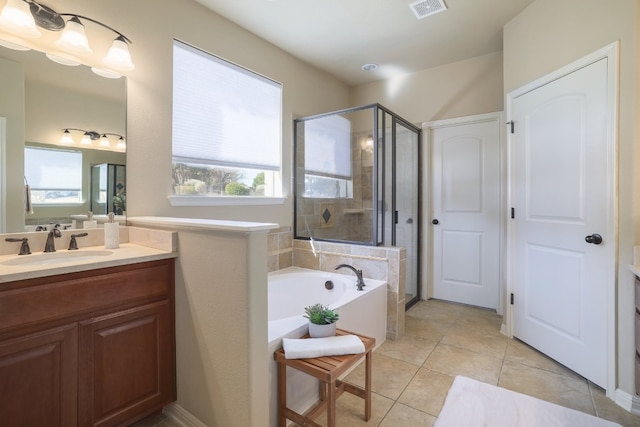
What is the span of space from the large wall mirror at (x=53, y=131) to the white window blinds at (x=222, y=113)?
43 cm

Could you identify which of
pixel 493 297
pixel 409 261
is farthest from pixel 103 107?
pixel 493 297

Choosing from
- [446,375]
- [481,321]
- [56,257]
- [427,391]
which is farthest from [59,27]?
[481,321]

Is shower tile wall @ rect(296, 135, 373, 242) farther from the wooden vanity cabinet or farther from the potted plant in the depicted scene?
the wooden vanity cabinet

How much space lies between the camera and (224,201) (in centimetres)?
249

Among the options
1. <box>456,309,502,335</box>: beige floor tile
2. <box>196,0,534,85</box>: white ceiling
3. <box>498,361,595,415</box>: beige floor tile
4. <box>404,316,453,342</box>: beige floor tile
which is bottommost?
<box>498,361,595,415</box>: beige floor tile

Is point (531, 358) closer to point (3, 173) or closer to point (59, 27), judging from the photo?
point (3, 173)

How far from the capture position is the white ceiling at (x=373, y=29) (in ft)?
7.66

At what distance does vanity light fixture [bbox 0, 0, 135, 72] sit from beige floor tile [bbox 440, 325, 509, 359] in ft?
9.89

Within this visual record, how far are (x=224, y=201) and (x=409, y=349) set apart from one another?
1863mm

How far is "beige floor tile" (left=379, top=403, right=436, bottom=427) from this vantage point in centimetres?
158

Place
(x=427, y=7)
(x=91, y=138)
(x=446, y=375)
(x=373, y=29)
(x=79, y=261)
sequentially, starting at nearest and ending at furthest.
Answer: (x=79, y=261) → (x=91, y=138) → (x=446, y=375) → (x=427, y=7) → (x=373, y=29)

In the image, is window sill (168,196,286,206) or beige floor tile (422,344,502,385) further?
window sill (168,196,286,206)

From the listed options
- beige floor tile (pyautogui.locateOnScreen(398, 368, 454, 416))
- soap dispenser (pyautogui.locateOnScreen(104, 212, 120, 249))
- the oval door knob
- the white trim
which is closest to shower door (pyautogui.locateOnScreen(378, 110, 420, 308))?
beige floor tile (pyautogui.locateOnScreen(398, 368, 454, 416))

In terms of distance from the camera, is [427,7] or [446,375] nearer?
[446,375]
